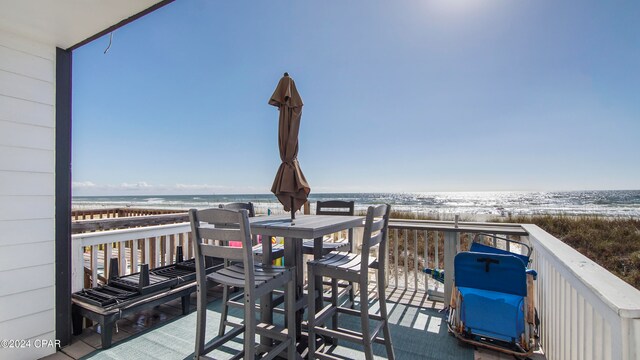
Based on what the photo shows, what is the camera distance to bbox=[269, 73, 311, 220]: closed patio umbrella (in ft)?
7.40

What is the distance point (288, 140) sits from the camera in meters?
2.29

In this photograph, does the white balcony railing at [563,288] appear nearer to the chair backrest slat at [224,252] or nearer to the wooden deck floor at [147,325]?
the wooden deck floor at [147,325]

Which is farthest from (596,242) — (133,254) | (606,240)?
(133,254)

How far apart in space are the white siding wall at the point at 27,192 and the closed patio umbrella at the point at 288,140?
70.2 inches

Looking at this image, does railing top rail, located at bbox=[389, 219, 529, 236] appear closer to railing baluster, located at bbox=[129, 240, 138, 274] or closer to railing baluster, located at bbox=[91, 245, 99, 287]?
railing baluster, located at bbox=[129, 240, 138, 274]

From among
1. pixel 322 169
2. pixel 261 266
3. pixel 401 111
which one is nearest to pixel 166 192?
pixel 322 169

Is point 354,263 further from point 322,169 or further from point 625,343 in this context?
point 322,169

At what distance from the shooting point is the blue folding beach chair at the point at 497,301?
2.04 meters

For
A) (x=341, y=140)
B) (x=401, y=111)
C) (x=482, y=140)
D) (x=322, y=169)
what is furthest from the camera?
(x=322, y=169)

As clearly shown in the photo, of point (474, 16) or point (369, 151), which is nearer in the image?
point (474, 16)

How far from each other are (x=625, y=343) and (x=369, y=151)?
61.3 feet

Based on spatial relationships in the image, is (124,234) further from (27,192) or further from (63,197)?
(27,192)

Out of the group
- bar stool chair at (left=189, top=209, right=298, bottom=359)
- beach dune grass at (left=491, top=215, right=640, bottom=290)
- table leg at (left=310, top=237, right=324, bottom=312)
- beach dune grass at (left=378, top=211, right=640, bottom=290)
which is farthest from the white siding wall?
beach dune grass at (left=491, top=215, right=640, bottom=290)

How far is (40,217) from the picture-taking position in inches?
83.3
